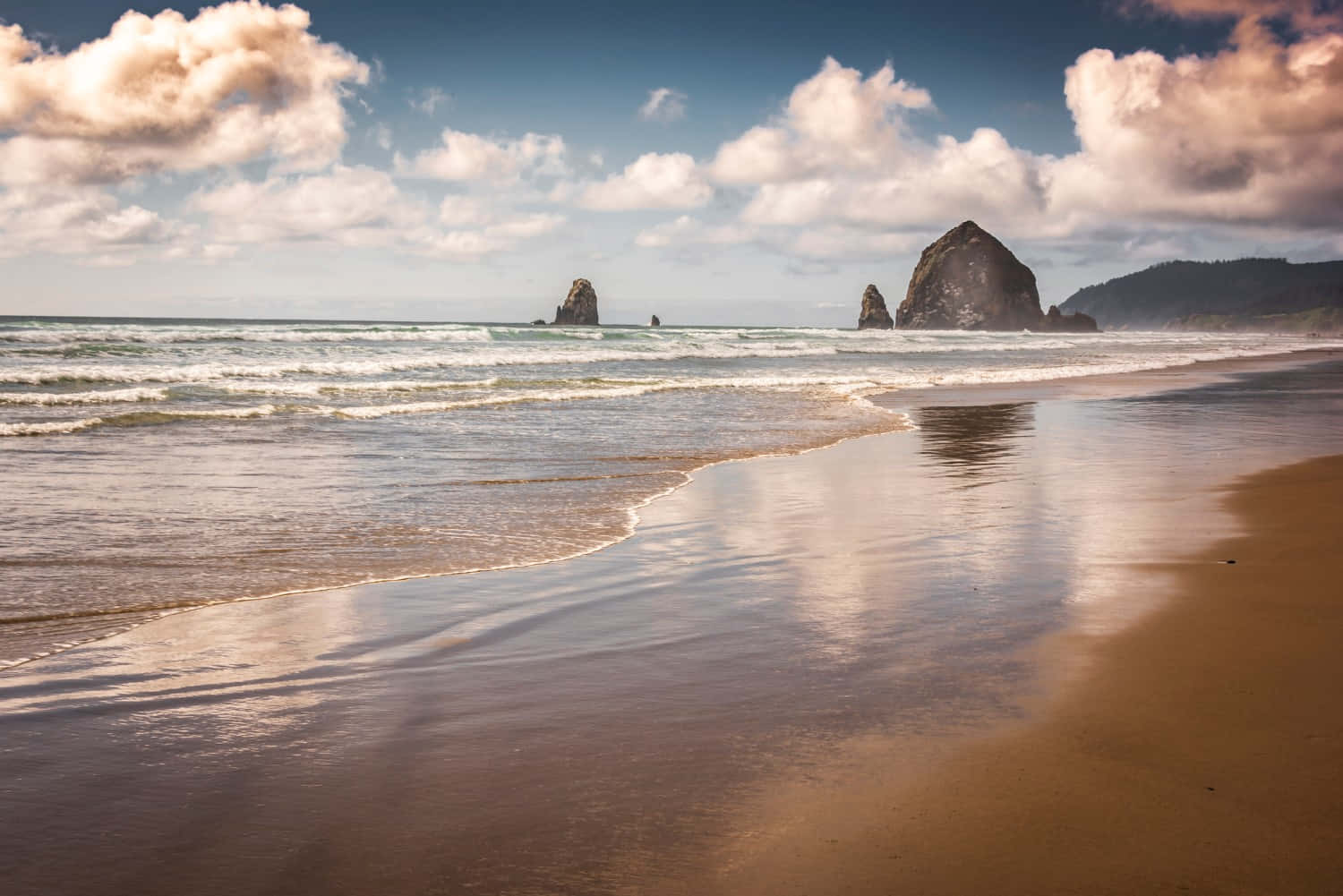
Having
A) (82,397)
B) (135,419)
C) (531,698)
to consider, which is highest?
(82,397)

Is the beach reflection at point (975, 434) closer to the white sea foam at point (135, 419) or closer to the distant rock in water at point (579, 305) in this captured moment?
the white sea foam at point (135, 419)

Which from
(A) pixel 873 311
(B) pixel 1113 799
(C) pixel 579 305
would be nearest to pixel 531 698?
(B) pixel 1113 799

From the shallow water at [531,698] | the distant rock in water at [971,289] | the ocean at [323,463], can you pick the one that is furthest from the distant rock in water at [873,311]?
the shallow water at [531,698]

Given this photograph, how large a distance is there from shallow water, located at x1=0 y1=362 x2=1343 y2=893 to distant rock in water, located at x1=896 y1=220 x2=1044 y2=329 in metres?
167

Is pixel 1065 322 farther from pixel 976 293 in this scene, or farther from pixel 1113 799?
pixel 1113 799

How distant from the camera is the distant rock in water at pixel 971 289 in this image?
168125mm

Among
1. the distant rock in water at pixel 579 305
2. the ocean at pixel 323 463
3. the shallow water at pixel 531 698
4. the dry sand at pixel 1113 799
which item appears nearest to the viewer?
the dry sand at pixel 1113 799

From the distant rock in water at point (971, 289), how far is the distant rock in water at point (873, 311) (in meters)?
5.92

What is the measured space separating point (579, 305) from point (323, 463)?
13542cm

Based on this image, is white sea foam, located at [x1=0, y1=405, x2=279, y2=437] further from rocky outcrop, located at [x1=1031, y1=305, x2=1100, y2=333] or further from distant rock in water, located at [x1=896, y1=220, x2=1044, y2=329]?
rocky outcrop, located at [x1=1031, y1=305, x2=1100, y2=333]

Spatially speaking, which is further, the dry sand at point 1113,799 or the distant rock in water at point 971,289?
the distant rock in water at point 971,289

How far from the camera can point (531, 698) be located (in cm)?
357

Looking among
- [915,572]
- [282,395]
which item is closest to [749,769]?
[915,572]

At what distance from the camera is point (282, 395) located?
1898 cm
